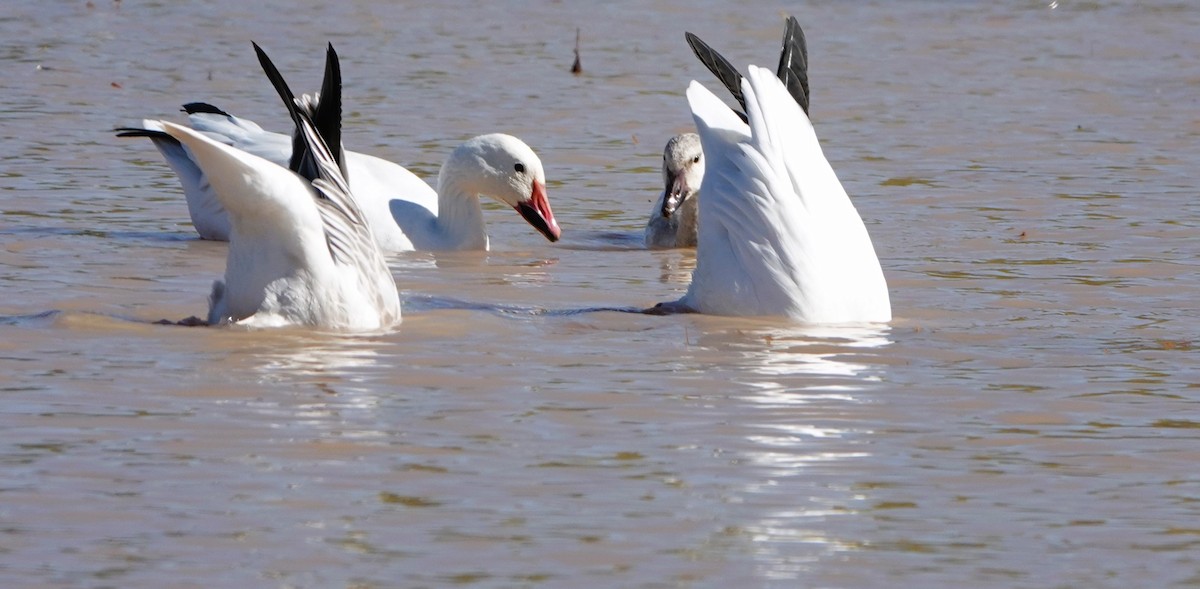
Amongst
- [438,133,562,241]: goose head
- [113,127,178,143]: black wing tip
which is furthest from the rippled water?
[113,127,178,143]: black wing tip

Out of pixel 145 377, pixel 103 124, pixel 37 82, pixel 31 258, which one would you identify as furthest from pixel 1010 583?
pixel 37 82

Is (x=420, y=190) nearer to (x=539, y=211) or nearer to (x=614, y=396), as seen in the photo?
(x=539, y=211)

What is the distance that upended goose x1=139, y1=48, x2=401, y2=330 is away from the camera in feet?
20.1

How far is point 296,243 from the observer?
6.23 m

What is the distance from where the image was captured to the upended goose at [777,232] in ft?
22.0

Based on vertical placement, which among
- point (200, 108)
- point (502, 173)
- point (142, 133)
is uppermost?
point (200, 108)

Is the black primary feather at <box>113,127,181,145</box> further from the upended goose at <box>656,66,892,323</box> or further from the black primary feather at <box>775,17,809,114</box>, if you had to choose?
the black primary feather at <box>775,17,809,114</box>

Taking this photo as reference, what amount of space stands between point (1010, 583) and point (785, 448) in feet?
3.52

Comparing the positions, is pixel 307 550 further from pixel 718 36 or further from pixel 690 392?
pixel 718 36

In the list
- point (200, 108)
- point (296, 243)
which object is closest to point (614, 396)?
point (296, 243)

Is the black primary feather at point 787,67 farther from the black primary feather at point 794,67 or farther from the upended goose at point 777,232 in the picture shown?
the upended goose at point 777,232

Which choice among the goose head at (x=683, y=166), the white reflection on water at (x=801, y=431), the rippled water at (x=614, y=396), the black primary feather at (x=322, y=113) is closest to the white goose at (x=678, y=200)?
the goose head at (x=683, y=166)

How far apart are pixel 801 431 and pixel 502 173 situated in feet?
16.6

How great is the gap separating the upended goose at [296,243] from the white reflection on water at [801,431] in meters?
1.15
